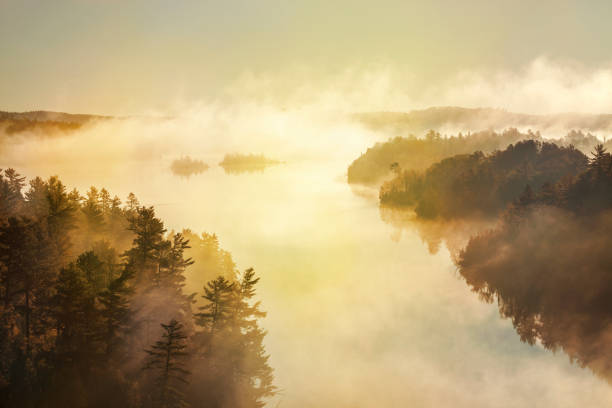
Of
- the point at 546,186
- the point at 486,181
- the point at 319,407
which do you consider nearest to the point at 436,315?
the point at 319,407

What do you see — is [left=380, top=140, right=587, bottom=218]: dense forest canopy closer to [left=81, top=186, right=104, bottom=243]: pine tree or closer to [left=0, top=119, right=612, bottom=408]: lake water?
[left=0, top=119, right=612, bottom=408]: lake water

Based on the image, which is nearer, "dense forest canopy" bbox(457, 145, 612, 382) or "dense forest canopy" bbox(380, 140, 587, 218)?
"dense forest canopy" bbox(457, 145, 612, 382)

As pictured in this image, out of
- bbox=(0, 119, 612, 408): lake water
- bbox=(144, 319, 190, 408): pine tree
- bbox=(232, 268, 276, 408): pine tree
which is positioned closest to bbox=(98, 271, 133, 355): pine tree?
bbox=(144, 319, 190, 408): pine tree

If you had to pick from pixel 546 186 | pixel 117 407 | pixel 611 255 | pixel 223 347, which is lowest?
pixel 117 407

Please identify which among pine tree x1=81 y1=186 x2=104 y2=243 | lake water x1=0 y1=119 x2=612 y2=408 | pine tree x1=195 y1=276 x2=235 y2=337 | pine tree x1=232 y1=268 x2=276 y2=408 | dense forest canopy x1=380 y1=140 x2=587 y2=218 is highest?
dense forest canopy x1=380 y1=140 x2=587 y2=218

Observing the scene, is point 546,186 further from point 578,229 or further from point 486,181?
point 486,181

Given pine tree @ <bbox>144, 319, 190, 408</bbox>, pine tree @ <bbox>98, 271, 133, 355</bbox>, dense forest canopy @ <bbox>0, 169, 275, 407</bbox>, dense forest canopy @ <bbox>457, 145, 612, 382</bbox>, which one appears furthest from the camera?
dense forest canopy @ <bbox>457, 145, 612, 382</bbox>

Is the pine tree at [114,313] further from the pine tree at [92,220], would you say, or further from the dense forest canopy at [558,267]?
the dense forest canopy at [558,267]
